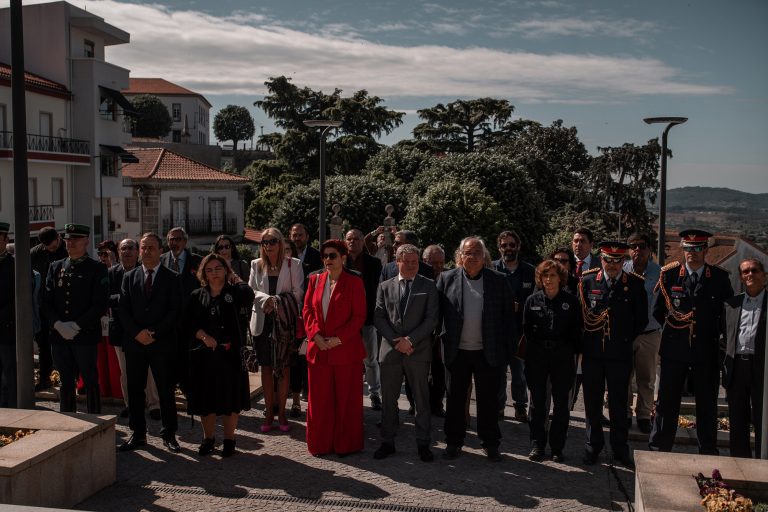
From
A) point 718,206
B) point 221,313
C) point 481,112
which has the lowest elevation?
point 221,313

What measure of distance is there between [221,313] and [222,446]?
4.41ft

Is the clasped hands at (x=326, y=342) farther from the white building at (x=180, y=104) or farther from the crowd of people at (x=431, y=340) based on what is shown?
the white building at (x=180, y=104)

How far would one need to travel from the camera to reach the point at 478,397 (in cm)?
723

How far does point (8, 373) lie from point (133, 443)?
1624 mm

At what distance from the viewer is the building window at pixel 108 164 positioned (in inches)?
1396

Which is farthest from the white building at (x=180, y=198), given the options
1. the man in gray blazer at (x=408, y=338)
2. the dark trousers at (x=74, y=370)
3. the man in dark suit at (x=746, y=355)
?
the man in dark suit at (x=746, y=355)

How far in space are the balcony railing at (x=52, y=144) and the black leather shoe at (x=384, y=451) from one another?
90.1 ft

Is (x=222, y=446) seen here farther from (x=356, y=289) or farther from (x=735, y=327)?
(x=735, y=327)

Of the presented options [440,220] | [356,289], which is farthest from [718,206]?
[440,220]

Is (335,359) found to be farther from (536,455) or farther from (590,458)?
(590,458)

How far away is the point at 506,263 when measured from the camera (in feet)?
27.5

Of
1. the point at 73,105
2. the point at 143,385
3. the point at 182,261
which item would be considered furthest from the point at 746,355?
the point at 73,105

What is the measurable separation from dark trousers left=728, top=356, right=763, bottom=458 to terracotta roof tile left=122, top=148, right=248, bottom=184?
42.9 m

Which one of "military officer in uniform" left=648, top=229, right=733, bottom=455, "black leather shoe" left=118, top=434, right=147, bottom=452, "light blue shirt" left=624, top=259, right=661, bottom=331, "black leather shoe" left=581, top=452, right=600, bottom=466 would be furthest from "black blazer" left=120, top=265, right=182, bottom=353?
"light blue shirt" left=624, top=259, right=661, bottom=331
